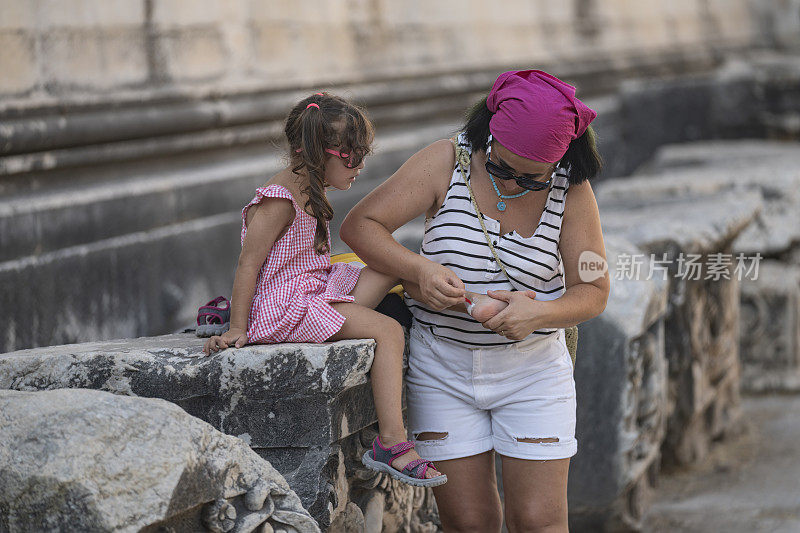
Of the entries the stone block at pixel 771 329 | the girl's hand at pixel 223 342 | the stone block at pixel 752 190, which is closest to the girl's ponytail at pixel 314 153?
the girl's hand at pixel 223 342

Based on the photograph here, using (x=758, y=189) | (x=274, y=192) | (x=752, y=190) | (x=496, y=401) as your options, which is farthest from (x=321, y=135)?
(x=758, y=189)

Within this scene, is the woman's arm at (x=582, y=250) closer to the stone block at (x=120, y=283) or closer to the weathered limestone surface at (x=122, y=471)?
the weathered limestone surface at (x=122, y=471)

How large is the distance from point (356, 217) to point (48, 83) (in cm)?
203

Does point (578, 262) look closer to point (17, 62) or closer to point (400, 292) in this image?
point (400, 292)

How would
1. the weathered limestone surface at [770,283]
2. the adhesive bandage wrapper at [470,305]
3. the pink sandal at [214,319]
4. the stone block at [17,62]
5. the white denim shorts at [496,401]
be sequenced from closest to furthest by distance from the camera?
the adhesive bandage wrapper at [470,305] < the white denim shorts at [496,401] < the pink sandal at [214,319] < the stone block at [17,62] < the weathered limestone surface at [770,283]

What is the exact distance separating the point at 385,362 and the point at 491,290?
290 millimetres

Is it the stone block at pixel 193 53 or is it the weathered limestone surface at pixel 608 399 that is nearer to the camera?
the weathered limestone surface at pixel 608 399

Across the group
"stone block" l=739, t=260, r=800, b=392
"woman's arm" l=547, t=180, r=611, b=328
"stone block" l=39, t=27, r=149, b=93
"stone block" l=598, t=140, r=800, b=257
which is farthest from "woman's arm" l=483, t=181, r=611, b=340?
"stone block" l=739, t=260, r=800, b=392

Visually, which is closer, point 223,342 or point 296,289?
point 223,342

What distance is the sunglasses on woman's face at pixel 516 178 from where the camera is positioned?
2.40 m

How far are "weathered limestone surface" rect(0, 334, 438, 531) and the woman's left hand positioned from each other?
0.95 ft

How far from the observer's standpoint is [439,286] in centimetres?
239

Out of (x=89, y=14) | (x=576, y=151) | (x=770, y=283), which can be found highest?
(x=89, y=14)

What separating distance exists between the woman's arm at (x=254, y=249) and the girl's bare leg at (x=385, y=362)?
20 centimetres
